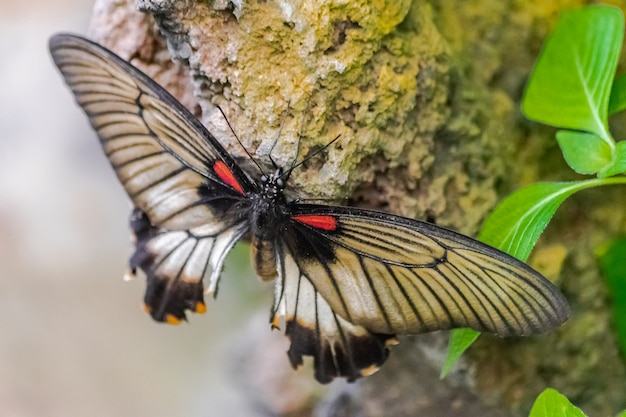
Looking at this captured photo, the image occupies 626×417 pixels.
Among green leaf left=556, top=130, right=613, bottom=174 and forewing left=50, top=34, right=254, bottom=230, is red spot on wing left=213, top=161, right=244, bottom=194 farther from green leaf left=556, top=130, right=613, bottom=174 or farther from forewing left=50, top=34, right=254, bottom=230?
green leaf left=556, top=130, right=613, bottom=174

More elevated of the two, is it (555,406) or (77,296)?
(77,296)

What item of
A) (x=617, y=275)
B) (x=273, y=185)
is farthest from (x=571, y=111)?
(x=273, y=185)

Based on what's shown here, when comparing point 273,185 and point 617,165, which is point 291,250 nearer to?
point 273,185

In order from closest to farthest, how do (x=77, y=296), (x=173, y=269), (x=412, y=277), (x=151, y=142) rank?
(x=412, y=277), (x=151, y=142), (x=173, y=269), (x=77, y=296)

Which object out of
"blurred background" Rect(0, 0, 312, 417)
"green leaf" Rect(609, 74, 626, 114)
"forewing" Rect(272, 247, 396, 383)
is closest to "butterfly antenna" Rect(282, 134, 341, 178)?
"forewing" Rect(272, 247, 396, 383)

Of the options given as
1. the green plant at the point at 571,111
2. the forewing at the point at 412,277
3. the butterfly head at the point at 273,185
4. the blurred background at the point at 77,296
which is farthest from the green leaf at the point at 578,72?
the blurred background at the point at 77,296

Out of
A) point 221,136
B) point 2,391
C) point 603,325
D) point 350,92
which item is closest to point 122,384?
point 2,391

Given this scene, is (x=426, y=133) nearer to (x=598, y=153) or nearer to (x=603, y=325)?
(x=598, y=153)
